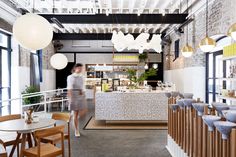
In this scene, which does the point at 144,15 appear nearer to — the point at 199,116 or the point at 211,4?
the point at 211,4

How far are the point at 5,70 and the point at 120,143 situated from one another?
533 centimetres

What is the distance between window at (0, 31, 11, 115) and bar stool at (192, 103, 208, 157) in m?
6.85

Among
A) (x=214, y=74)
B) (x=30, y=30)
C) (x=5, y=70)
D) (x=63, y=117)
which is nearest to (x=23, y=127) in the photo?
(x=63, y=117)

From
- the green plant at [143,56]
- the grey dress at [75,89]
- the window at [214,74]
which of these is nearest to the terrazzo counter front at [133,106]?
the grey dress at [75,89]

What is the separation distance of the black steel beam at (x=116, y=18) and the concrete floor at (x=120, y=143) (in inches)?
151

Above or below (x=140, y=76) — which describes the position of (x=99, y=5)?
above

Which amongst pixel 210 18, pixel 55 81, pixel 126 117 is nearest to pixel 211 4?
pixel 210 18

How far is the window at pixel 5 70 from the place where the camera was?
838cm

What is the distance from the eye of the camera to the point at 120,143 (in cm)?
570

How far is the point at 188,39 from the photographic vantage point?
10.1 m

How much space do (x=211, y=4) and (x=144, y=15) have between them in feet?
7.34

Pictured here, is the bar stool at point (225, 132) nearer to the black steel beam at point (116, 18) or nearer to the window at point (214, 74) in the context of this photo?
the window at point (214, 74)

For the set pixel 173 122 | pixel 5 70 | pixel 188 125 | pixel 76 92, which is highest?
pixel 5 70

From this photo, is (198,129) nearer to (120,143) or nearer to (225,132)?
(225,132)
